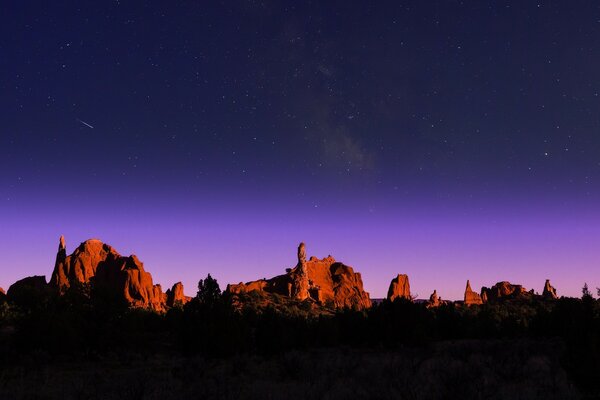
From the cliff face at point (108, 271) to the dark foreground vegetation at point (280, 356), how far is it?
63.9 metres

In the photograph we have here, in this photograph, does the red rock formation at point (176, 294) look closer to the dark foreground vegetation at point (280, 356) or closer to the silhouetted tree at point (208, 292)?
the dark foreground vegetation at point (280, 356)

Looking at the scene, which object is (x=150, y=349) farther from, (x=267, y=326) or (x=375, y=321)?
(x=375, y=321)

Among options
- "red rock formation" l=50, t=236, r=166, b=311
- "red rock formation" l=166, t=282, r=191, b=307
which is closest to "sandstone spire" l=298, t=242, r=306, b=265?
"red rock formation" l=166, t=282, r=191, b=307

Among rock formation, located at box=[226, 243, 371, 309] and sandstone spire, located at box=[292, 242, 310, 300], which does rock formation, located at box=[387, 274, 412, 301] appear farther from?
sandstone spire, located at box=[292, 242, 310, 300]

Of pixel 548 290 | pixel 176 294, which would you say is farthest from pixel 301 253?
pixel 548 290

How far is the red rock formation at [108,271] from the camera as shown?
329ft

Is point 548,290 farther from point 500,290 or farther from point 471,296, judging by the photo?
point 471,296

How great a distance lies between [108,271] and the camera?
110 metres

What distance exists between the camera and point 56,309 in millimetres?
24953

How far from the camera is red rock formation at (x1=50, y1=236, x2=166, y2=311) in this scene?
100m

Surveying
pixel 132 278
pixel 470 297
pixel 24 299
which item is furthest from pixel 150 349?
pixel 470 297

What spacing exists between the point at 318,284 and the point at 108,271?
60575 mm

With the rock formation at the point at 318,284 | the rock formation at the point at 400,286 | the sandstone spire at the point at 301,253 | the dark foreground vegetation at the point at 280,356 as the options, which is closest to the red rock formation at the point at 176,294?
the rock formation at the point at 318,284

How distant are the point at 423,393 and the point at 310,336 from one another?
20095mm
